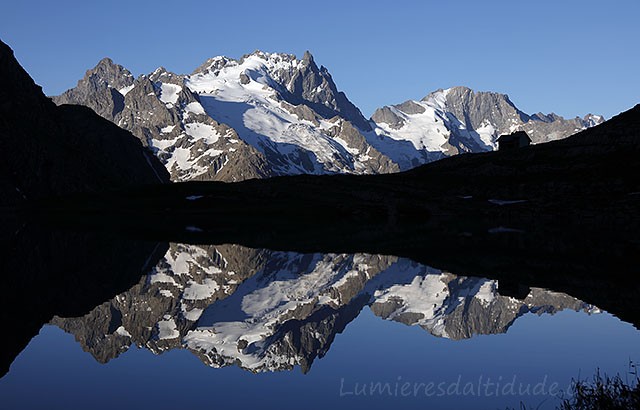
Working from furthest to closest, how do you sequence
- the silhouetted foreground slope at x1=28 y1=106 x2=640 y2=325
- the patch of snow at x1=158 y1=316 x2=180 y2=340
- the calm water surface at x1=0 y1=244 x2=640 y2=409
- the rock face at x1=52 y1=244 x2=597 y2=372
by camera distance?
the silhouetted foreground slope at x1=28 y1=106 x2=640 y2=325 < the patch of snow at x1=158 y1=316 x2=180 y2=340 < the rock face at x1=52 y1=244 x2=597 y2=372 < the calm water surface at x1=0 y1=244 x2=640 y2=409

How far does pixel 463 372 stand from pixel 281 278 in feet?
81.6

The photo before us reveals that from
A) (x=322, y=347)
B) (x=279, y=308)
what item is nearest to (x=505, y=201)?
(x=279, y=308)

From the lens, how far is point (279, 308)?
33.6 meters

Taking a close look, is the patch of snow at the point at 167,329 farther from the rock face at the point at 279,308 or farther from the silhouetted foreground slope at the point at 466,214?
the silhouetted foreground slope at the point at 466,214

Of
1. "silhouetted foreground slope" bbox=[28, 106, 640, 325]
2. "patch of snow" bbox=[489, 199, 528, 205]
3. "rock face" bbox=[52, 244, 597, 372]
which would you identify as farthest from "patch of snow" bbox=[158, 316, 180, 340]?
"patch of snow" bbox=[489, 199, 528, 205]

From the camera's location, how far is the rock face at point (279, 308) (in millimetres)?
24141

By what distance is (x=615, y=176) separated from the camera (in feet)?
404

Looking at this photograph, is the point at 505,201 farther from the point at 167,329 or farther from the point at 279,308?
the point at 167,329

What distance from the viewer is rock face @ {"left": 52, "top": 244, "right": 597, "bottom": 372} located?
2414cm

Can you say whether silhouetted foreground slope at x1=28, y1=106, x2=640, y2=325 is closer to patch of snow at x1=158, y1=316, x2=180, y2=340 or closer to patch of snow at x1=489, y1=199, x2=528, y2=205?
patch of snow at x1=489, y1=199, x2=528, y2=205

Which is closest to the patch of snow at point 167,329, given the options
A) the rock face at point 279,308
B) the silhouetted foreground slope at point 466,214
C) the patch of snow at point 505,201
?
the rock face at point 279,308

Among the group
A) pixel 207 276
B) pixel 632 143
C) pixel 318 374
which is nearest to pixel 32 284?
pixel 207 276

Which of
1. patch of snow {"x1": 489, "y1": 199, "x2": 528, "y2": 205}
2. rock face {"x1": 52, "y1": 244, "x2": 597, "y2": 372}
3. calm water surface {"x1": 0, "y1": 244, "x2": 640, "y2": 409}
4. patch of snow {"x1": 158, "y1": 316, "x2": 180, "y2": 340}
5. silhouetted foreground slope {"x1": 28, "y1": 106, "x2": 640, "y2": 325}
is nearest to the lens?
calm water surface {"x1": 0, "y1": 244, "x2": 640, "y2": 409}

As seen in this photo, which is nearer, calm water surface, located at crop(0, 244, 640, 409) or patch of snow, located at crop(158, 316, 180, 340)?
calm water surface, located at crop(0, 244, 640, 409)
